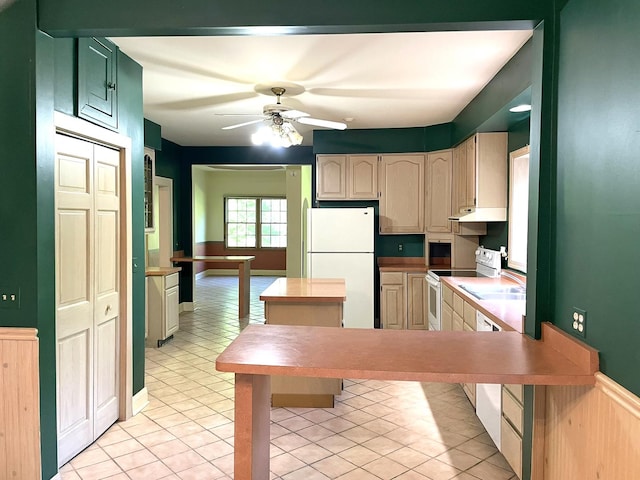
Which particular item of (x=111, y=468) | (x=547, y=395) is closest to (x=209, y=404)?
(x=111, y=468)

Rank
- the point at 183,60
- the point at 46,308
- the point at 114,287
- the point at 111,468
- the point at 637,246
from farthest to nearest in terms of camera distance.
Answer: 1. the point at 183,60
2. the point at 114,287
3. the point at 111,468
4. the point at 46,308
5. the point at 637,246

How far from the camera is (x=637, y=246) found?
1406 millimetres

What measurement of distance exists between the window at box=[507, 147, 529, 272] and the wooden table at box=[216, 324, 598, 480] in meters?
2.15

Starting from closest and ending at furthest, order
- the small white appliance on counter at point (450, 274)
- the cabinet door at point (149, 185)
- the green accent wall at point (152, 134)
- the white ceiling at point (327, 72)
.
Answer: the white ceiling at point (327, 72) < the small white appliance on counter at point (450, 274) < the green accent wall at point (152, 134) < the cabinet door at point (149, 185)

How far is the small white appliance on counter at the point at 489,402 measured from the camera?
2719 millimetres

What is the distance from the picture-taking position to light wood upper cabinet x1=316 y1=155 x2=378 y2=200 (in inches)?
232

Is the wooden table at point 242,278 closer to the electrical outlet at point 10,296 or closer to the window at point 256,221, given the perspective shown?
the electrical outlet at point 10,296

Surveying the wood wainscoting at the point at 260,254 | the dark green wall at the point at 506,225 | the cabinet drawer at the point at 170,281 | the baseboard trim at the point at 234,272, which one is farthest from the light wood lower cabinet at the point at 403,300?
the wood wainscoting at the point at 260,254

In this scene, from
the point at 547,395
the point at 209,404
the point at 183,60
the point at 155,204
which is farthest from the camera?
the point at 155,204

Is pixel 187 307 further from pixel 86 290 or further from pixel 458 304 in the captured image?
pixel 458 304

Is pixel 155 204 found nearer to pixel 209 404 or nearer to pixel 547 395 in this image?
pixel 209 404

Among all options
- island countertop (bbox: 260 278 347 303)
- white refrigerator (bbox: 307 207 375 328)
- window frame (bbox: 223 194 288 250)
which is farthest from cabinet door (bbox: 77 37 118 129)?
window frame (bbox: 223 194 288 250)

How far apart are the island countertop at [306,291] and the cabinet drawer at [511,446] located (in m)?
1.33

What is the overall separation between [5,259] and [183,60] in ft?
5.98
